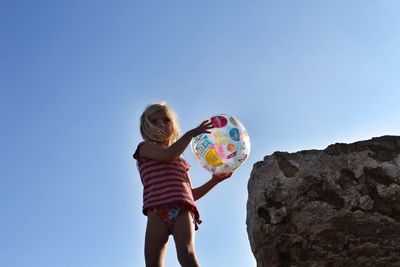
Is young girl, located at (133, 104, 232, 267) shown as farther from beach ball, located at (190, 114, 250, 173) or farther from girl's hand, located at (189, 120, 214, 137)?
beach ball, located at (190, 114, 250, 173)

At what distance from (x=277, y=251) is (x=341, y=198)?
22.1 inches

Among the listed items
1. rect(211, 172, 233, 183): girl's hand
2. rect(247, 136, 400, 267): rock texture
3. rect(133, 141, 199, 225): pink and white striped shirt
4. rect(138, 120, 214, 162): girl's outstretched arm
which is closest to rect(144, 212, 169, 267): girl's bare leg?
rect(133, 141, 199, 225): pink and white striped shirt

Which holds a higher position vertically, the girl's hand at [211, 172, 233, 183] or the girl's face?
the girl's face

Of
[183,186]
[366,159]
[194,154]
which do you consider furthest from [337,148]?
[194,154]

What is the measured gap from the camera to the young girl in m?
3.58

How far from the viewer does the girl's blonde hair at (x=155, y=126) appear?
4.09 metres

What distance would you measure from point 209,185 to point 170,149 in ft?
2.54

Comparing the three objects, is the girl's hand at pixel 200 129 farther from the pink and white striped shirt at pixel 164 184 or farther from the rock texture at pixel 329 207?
the rock texture at pixel 329 207

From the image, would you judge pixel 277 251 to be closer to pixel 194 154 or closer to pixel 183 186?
pixel 183 186

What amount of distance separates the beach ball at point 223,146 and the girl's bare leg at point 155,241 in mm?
991

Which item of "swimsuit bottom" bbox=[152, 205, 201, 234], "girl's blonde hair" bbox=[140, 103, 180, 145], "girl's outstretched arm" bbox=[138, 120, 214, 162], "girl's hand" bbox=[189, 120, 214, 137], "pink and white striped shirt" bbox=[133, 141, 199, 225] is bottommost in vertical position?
"swimsuit bottom" bbox=[152, 205, 201, 234]

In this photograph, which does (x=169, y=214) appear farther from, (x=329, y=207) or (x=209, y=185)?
(x=329, y=207)

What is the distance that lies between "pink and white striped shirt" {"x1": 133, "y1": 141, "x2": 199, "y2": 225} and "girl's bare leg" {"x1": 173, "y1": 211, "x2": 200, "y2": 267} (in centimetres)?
11

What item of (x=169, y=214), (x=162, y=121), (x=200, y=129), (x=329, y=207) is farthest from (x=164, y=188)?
(x=329, y=207)
